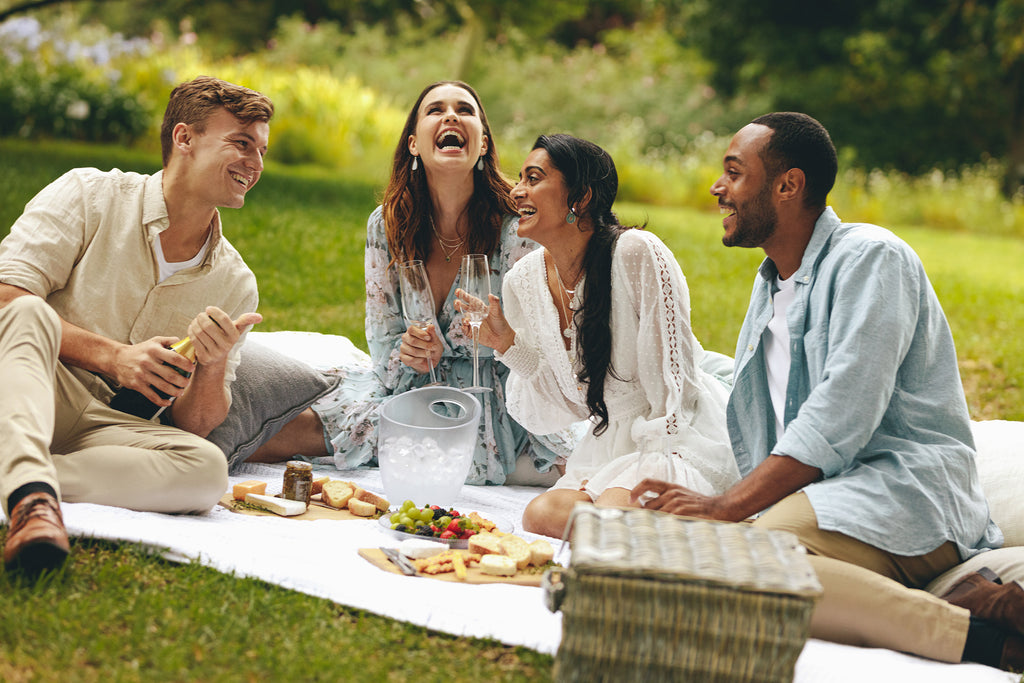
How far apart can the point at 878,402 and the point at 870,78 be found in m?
19.0

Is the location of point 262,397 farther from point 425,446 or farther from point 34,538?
point 34,538

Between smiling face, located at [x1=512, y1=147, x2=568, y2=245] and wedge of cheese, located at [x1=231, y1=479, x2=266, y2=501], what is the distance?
1512 millimetres

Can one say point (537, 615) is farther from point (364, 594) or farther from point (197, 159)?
point (197, 159)

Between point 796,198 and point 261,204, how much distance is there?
8.20m

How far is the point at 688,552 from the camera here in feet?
7.82

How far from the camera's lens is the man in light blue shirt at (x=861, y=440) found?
2.99 metres

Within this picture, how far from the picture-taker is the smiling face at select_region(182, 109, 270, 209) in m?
4.00

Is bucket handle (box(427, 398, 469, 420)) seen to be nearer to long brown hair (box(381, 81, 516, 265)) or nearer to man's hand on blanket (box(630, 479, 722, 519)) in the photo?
long brown hair (box(381, 81, 516, 265))

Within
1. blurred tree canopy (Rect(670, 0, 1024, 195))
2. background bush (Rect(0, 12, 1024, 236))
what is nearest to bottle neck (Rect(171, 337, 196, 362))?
background bush (Rect(0, 12, 1024, 236))

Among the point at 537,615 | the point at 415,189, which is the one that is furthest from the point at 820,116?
the point at 537,615

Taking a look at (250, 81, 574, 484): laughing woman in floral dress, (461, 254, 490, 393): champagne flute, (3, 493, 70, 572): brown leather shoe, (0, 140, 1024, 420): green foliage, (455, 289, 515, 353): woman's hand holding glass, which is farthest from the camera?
(0, 140, 1024, 420): green foliage

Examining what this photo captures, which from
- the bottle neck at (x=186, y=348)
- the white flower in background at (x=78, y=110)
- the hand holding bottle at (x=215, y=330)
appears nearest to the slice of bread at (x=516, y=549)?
the hand holding bottle at (x=215, y=330)

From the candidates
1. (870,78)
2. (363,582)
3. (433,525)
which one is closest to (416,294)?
(433,525)

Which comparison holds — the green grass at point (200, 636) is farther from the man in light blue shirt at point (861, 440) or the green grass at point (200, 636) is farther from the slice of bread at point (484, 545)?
the man in light blue shirt at point (861, 440)
